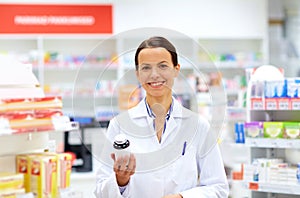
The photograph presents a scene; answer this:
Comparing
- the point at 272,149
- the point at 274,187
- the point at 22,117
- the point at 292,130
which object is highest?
the point at 22,117

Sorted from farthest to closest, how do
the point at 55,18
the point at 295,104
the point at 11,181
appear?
the point at 55,18
the point at 295,104
the point at 11,181

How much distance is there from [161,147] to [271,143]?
1.47 metres

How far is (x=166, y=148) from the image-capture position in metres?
2.25

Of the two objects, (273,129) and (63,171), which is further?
(273,129)

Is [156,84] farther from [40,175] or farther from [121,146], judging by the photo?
[40,175]

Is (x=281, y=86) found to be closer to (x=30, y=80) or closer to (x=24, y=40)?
(x=30, y=80)

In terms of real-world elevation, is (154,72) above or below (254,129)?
above

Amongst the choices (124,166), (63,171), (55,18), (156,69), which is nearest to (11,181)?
(63,171)

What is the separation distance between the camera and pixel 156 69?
7.38 feet

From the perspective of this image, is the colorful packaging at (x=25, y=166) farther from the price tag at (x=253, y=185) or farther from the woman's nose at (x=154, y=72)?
the price tag at (x=253, y=185)

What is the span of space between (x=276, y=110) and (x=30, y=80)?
6.21ft

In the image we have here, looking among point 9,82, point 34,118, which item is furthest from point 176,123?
point 9,82

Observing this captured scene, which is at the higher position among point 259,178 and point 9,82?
point 9,82

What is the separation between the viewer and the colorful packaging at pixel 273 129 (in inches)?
139
